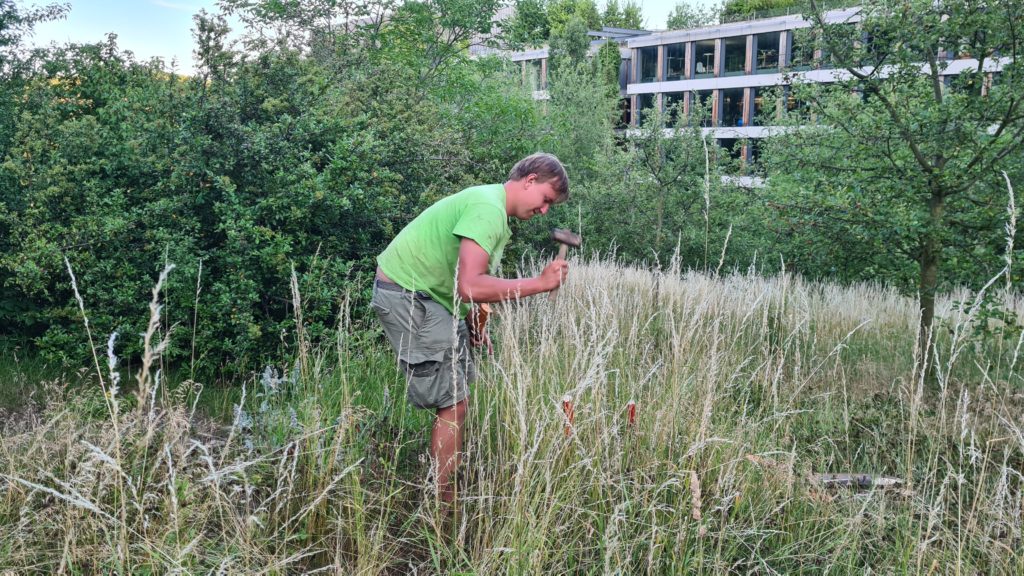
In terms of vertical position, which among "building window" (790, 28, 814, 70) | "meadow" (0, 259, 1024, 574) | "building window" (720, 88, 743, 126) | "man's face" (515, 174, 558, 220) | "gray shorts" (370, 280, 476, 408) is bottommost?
"meadow" (0, 259, 1024, 574)

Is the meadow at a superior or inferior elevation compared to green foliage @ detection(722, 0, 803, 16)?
inferior

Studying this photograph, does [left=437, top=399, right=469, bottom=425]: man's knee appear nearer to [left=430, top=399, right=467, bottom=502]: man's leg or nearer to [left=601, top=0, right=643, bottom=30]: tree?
[left=430, top=399, right=467, bottom=502]: man's leg

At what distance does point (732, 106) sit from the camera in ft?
147

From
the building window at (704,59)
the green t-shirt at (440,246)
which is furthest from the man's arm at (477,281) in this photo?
the building window at (704,59)

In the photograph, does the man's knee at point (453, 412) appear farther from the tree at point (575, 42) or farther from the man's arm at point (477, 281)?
the tree at point (575, 42)

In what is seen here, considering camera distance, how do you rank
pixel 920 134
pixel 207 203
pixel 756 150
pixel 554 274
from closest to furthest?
pixel 554 274 < pixel 920 134 < pixel 207 203 < pixel 756 150

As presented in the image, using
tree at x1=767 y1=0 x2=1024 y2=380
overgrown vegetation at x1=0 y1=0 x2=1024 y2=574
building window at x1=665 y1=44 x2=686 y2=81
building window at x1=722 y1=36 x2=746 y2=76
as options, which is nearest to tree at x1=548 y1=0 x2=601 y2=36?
building window at x1=665 y1=44 x2=686 y2=81

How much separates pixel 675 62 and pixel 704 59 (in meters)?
1.76

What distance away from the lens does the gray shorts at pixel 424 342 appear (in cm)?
337

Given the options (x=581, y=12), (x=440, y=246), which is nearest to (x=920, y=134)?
(x=440, y=246)

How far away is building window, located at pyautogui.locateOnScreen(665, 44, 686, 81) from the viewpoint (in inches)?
1804

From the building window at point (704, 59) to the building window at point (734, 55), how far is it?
0.84 metres

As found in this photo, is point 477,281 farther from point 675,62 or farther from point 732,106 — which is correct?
point 675,62

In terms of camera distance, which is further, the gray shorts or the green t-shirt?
the gray shorts
